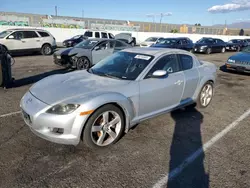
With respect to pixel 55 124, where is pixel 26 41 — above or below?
above

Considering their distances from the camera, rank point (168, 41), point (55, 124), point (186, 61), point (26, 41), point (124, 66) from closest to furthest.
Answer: point (55, 124)
point (124, 66)
point (186, 61)
point (26, 41)
point (168, 41)

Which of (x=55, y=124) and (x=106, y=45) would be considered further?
(x=106, y=45)

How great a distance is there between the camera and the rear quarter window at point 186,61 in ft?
15.0

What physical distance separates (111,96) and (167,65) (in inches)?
63.7

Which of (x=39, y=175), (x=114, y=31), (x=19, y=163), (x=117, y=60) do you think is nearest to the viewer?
(x=39, y=175)

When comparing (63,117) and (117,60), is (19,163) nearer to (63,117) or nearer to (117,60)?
(63,117)

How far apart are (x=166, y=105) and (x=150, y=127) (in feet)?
1.75

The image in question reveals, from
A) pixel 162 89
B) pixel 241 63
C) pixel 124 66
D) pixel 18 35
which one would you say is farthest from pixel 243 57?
pixel 18 35

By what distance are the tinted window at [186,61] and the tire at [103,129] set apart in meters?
2.01

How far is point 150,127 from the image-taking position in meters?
4.11

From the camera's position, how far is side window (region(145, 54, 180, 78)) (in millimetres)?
4000

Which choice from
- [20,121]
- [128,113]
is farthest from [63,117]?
[20,121]

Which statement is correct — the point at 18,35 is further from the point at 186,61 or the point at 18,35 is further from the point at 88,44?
the point at 186,61

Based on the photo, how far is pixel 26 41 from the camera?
13.9 metres
